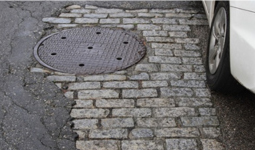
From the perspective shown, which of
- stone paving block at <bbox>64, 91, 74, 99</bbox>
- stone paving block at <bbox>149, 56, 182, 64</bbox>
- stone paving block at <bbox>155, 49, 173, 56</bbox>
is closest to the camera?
stone paving block at <bbox>64, 91, 74, 99</bbox>

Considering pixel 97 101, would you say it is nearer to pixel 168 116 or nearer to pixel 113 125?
pixel 113 125

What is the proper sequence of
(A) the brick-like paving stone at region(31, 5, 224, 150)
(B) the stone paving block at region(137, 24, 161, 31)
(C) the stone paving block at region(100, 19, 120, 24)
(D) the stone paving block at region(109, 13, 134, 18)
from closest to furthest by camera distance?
1. (A) the brick-like paving stone at region(31, 5, 224, 150)
2. (B) the stone paving block at region(137, 24, 161, 31)
3. (C) the stone paving block at region(100, 19, 120, 24)
4. (D) the stone paving block at region(109, 13, 134, 18)

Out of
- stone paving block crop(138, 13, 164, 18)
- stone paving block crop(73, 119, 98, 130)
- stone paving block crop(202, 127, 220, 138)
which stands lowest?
stone paving block crop(138, 13, 164, 18)

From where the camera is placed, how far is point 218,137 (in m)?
3.73

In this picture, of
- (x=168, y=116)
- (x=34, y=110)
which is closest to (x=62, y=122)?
(x=34, y=110)

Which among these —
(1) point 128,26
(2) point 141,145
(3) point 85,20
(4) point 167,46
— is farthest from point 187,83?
(3) point 85,20

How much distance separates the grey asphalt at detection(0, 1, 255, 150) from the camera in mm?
3654

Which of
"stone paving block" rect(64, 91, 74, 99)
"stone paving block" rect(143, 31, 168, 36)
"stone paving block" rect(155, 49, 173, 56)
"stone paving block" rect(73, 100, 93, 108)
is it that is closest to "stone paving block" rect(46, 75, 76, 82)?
"stone paving block" rect(64, 91, 74, 99)

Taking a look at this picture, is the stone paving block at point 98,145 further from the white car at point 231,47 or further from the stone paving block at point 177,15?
the stone paving block at point 177,15

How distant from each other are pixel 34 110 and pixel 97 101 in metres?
0.57

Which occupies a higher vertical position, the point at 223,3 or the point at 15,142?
the point at 223,3

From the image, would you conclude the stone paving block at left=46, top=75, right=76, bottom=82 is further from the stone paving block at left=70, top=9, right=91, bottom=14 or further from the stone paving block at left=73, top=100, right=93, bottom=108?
the stone paving block at left=70, top=9, right=91, bottom=14

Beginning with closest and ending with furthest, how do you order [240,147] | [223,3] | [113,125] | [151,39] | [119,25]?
[240,147] < [113,125] < [223,3] < [151,39] < [119,25]

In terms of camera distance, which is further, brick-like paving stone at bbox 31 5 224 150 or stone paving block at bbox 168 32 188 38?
stone paving block at bbox 168 32 188 38
